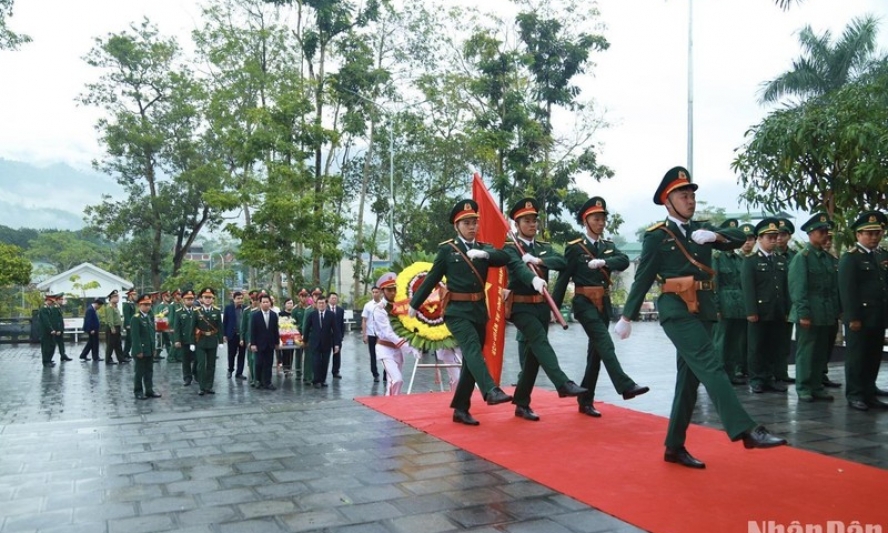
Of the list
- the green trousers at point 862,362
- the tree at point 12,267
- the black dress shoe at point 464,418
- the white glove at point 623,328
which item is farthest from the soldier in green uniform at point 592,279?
the tree at point 12,267

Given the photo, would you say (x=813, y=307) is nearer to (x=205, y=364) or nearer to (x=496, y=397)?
(x=496, y=397)

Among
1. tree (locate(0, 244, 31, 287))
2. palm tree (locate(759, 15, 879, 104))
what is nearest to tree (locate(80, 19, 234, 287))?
tree (locate(0, 244, 31, 287))

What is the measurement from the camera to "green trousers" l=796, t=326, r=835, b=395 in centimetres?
752

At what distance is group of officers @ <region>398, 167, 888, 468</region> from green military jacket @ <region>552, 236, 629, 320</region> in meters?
0.01

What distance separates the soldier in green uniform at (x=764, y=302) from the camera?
8289 millimetres

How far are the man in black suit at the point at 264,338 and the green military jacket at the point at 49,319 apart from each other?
24.5 feet

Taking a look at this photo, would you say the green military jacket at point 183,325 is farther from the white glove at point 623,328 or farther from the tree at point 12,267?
the tree at point 12,267

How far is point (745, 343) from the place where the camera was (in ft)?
30.8

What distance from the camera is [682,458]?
16.0 feet

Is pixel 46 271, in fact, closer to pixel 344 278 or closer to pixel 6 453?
pixel 344 278

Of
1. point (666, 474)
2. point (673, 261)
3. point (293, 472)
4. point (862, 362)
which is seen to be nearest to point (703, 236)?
point (673, 261)

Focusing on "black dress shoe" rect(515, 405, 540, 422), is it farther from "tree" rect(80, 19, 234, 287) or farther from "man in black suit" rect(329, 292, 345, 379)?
"tree" rect(80, 19, 234, 287)

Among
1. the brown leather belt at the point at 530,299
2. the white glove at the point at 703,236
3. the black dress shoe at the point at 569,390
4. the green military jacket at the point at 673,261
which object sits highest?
the white glove at the point at 703,236

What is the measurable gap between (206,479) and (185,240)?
1319 inches
